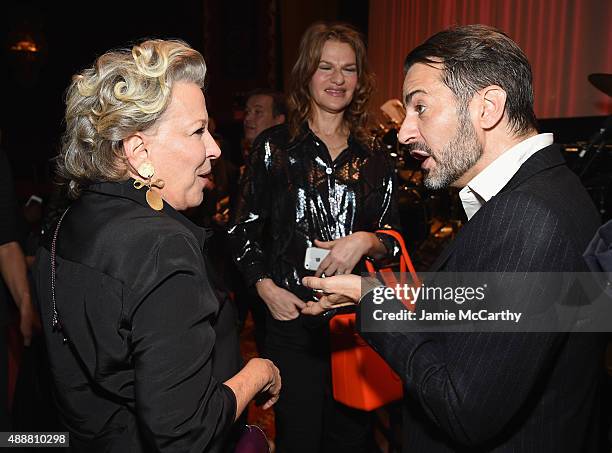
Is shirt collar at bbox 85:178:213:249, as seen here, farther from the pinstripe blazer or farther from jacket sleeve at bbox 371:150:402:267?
jacket sleeve at bbox 371:150:402:267

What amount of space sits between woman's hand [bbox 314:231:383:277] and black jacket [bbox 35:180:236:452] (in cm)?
83

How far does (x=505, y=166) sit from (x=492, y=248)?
0.27 metres

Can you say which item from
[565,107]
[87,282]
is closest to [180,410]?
[87,282]

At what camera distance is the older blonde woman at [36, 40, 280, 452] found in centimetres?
104

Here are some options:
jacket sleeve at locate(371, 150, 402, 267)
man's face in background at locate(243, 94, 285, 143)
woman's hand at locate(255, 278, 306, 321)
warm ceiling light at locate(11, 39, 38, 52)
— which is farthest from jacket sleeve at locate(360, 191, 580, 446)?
warm ceiling light at locate(11, 39, 38, 52)

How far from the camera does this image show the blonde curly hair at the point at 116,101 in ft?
3.98

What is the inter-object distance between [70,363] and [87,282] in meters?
0.23

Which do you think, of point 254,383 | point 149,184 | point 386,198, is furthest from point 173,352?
point 386,198

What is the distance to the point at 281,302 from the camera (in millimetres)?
2104

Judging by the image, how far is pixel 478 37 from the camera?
1.31m

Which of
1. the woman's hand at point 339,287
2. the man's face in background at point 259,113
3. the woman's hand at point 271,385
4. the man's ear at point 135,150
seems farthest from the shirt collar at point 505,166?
the man's face in background at point 259,113

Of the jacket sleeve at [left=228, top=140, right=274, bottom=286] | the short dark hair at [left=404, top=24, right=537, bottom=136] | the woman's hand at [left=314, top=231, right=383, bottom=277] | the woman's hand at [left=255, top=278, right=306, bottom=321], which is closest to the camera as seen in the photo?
the short dark hair at [left=404, top=24, right=537, bottom=136]

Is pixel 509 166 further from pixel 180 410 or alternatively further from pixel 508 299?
pixel 180 410

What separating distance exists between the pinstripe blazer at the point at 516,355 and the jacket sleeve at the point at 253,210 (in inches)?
42.8
